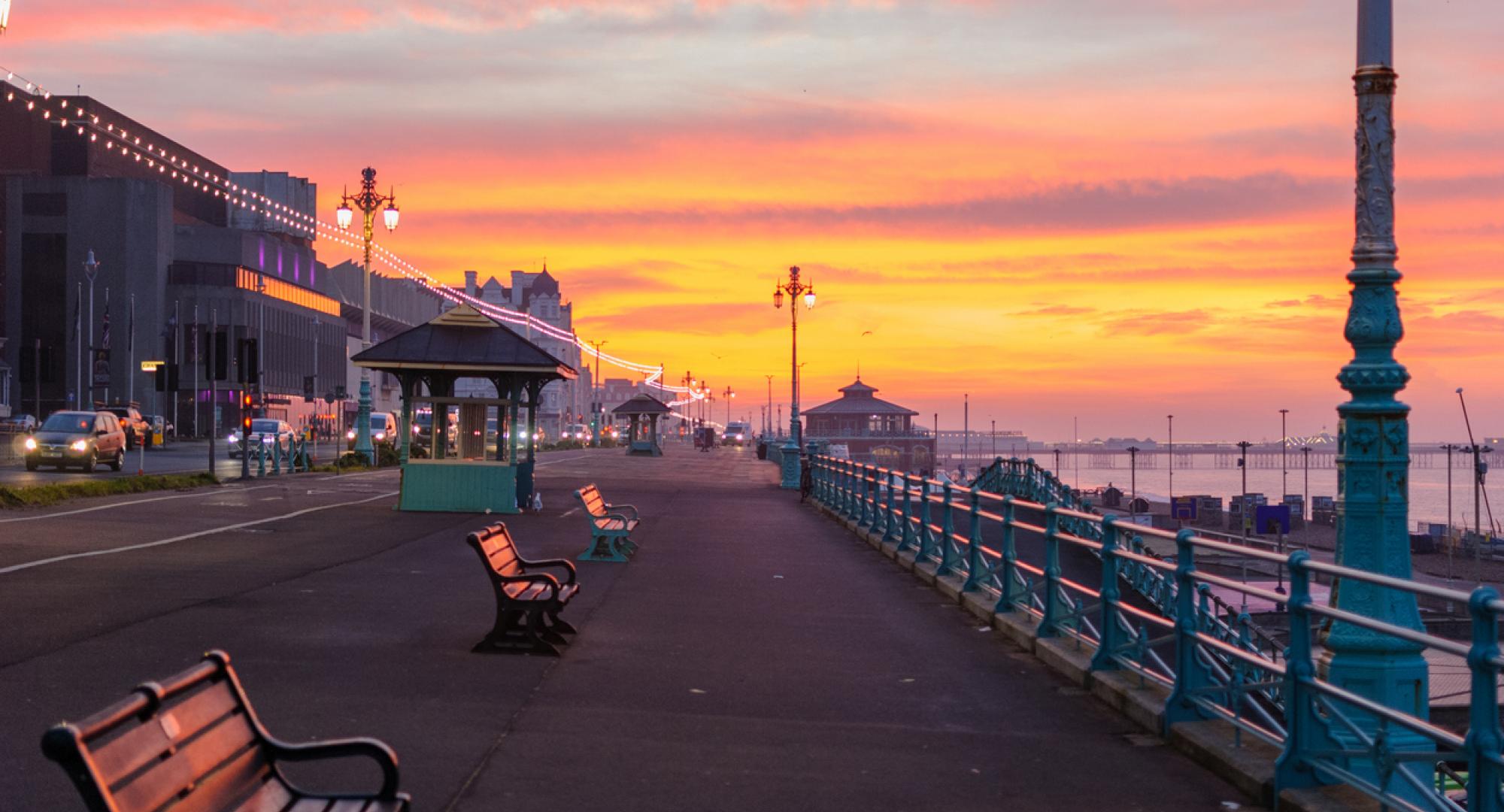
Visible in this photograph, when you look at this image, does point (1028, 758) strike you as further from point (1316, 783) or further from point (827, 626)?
point (827, 626)

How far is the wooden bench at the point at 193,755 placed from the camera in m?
3.50

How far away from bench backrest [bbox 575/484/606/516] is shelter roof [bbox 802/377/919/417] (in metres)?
148

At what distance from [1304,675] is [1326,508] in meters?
123

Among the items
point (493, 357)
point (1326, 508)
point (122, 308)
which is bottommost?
point (1326, 508)

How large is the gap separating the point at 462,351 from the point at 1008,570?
15.7 meters

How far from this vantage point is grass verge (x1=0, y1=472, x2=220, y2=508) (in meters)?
26.0

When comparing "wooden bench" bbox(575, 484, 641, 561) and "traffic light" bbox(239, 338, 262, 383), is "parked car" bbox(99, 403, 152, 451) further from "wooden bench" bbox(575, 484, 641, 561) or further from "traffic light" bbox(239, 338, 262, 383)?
"wooden bench" bbox(575, 484, 641, 561)

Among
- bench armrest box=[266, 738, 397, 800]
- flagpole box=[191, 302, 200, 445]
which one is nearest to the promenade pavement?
bench armrest box=[266, 738, 397, 800]

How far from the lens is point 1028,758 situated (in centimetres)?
782

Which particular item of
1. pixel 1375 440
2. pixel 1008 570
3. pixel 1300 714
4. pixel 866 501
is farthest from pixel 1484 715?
pixel 866 501

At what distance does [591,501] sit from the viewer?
18984 millimetres

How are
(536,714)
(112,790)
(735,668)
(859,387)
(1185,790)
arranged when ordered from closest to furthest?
1. (112,790)
2. (1185,790)
3. (536,714)
4. (735,668)
5. (859,387)

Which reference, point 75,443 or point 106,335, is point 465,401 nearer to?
point 75,443

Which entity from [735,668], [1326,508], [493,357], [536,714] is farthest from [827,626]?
[1326,508]
